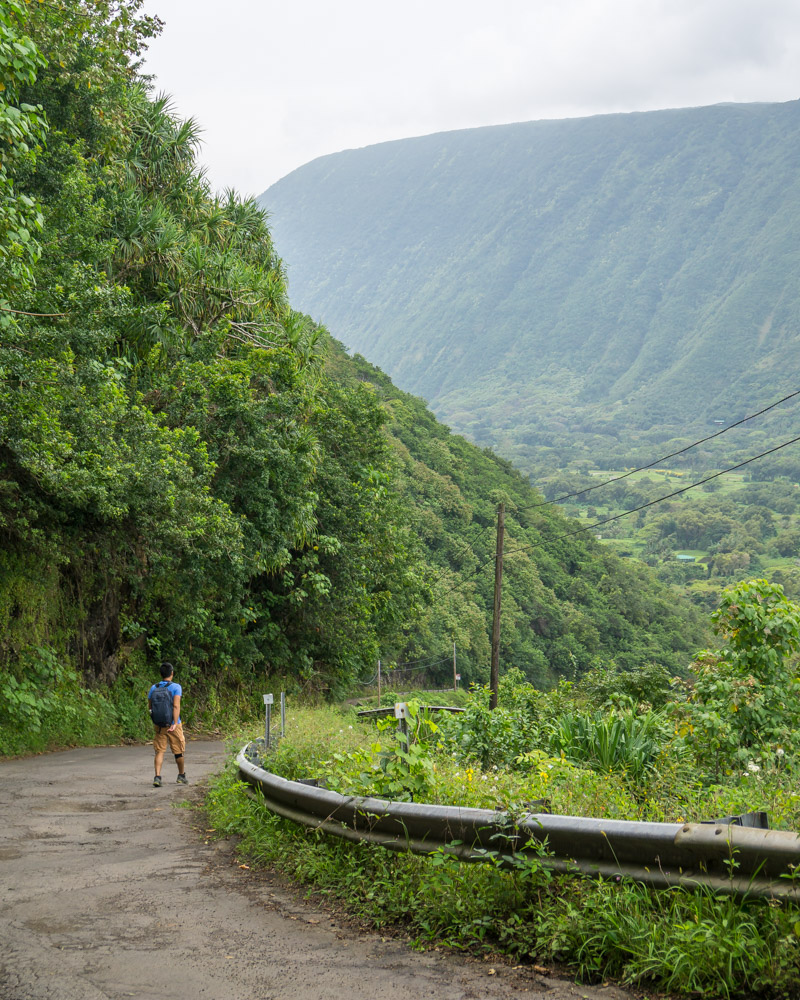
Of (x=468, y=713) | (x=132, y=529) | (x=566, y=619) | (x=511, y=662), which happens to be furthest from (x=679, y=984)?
(x=566, y=619)

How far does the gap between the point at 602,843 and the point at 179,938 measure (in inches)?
88.1

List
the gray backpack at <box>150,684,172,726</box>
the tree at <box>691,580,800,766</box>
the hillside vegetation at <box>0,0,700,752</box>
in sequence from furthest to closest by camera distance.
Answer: the hillside vegetation at <box>0,0,700,752</box>
the gray backpack at <box>150,684,172,726</box>
the tree at <box>691,580,800,766</box>

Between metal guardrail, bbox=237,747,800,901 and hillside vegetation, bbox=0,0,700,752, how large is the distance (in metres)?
6.94

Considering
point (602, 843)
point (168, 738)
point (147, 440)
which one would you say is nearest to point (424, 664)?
point (147, 440)

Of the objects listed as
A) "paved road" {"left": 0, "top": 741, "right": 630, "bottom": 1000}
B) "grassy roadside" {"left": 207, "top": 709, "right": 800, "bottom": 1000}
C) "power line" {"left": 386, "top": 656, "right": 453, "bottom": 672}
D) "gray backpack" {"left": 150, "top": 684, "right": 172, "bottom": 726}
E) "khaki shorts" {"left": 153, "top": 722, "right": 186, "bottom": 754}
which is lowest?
"power line" {"left": 386, "top": 656, "right": 453, "bottom": 672}

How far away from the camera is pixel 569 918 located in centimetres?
409

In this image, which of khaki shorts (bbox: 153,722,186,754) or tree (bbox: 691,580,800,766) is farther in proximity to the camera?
khaki shorts (bbox: 153,722,186,754)

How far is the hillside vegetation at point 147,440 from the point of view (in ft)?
48.3

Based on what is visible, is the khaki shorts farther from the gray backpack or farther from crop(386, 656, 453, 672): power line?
crop(386, 656, 453, 672): power line

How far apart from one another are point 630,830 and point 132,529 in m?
15.7

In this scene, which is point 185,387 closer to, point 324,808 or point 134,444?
point 134,444

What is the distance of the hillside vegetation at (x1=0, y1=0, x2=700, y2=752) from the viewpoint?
48.3 feet

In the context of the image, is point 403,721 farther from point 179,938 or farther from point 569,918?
point 569,918

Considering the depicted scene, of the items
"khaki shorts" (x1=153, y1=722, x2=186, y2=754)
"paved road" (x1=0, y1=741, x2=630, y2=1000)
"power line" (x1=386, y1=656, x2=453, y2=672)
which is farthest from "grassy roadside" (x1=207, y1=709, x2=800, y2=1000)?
"power line" (x1=386, y1=656, x2=453, y2=672)
